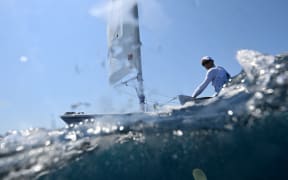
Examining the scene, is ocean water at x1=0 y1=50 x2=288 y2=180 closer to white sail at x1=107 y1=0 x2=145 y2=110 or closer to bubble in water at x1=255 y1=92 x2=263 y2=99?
bubble in water at x1=255 y1=92 x2=263 y2=99

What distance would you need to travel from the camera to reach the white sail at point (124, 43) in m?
16.7

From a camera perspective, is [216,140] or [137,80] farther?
[137,80]

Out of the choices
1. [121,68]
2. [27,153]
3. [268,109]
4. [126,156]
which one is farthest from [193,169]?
[121,68]

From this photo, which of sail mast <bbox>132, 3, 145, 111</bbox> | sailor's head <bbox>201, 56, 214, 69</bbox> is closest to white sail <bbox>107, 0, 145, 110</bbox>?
sail mast <bbox>132, 3, 145, 111</bbox>

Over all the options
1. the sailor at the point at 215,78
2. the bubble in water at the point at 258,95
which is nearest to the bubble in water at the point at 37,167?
the sailor at the point at 215,78

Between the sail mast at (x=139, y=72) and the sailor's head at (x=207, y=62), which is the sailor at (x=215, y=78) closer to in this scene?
the sailor's head at (x=207, y=62)

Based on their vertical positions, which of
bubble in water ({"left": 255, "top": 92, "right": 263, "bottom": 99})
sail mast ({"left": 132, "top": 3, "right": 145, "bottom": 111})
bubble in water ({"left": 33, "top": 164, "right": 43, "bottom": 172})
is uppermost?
sail mast ({"left": 132, "top": 3, "right": 145, "bottom": 111})

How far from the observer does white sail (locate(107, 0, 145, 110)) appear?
658 inches

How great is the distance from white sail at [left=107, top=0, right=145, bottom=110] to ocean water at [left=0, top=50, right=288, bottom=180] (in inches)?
405

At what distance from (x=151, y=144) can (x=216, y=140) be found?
0.81 m

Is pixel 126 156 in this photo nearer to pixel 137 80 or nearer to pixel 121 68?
pixel 137 80

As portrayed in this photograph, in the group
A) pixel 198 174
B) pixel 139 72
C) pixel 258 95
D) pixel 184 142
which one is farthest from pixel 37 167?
pixel 139 72

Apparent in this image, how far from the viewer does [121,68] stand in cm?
1822

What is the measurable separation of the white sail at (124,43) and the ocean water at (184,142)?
10292mm
